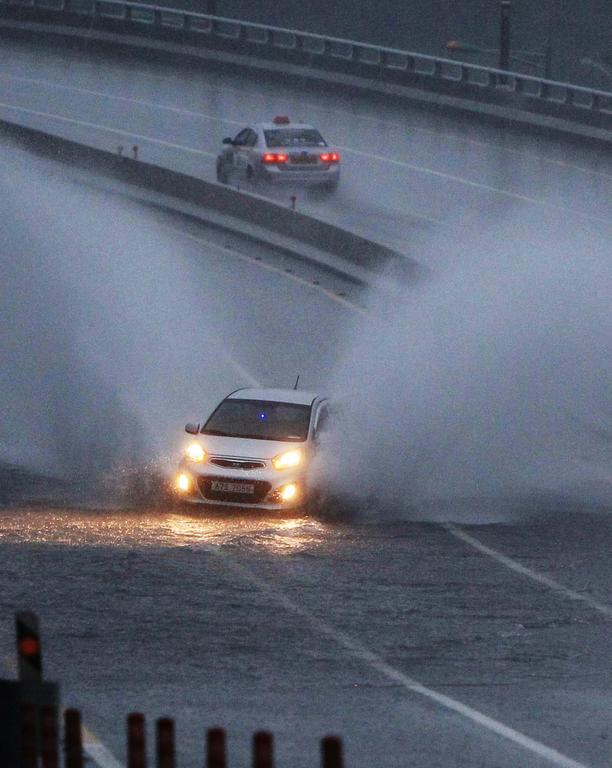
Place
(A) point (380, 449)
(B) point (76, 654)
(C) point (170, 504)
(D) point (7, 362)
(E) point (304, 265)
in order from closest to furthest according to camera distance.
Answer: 1. (B) point (76, 654)
2. (C) point (170, 504)
3. (A) point (380, 449)
4. (D) point (7, 362)
5. (E) point (304, 265)

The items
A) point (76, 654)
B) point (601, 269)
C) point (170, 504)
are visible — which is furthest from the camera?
point (601, 269)

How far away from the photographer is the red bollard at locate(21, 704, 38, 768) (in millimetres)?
6248

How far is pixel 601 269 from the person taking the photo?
31125 mm

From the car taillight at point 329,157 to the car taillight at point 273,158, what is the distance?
2.89 feet

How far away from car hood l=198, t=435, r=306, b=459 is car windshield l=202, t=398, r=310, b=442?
14 centimetres

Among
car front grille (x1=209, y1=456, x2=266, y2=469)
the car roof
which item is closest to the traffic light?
car front grille (x1=209, y1=456, x2=266, y2=469)

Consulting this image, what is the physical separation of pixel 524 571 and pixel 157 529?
3583 mm

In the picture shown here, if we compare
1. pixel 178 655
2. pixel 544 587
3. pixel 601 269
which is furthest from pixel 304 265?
pixel 178 655

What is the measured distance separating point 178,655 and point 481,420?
10.9 metres

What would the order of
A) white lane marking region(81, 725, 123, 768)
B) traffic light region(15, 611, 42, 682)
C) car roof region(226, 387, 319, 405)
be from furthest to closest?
1. car roof region(226, 387, 319, 405)
2. white lane marking region(81, 725, 123, 768)
3. traffic light region(15, 611, 42, 682)

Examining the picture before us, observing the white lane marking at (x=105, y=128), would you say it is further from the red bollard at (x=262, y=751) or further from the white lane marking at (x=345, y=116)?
the red bollard at (x=262, y=751)

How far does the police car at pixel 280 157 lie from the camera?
4044 centimetres

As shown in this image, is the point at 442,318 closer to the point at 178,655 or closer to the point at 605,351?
the point at 605,351

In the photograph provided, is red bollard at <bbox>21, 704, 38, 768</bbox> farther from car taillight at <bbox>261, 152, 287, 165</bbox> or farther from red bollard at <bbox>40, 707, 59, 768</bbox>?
car taillight at <bbox>261, 152, 287, 165</bbox>
